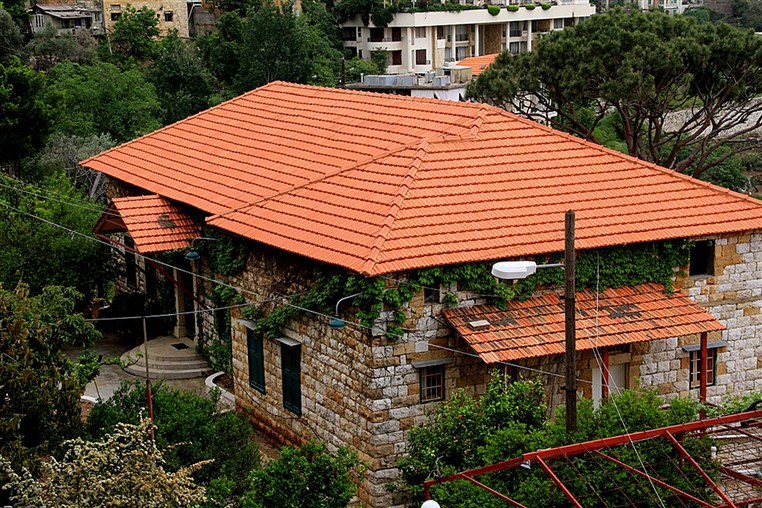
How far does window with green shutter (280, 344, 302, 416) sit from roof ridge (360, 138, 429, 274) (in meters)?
3.21

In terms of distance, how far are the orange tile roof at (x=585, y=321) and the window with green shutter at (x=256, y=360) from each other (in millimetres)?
4979

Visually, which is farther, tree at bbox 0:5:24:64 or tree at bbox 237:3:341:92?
tree at bbox 0:5:24:64

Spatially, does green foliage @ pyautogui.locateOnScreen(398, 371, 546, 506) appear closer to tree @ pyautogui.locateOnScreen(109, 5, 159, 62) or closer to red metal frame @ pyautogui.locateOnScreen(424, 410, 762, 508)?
red metal frame @ pyautogui.locateOnScreen(424, 410, 762, 508)

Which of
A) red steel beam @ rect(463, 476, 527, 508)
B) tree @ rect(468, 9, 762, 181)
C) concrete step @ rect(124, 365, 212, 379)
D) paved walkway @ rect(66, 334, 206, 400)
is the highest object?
tree @ rect(468, 9, 762, 181)

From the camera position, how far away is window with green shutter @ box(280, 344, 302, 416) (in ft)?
71.4

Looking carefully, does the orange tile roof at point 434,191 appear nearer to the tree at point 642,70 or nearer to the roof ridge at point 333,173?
the roof ridge at point 333,173

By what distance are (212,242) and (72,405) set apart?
696 cm

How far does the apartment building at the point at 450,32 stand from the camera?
90688mm

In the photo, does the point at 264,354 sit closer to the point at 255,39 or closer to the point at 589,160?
the point at 589,160

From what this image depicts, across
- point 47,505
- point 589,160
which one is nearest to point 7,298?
point 47,505

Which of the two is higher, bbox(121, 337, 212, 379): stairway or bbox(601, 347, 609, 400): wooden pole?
bbox(601, 347, 609, 400): wooden pole

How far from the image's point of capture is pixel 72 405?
1877 cm

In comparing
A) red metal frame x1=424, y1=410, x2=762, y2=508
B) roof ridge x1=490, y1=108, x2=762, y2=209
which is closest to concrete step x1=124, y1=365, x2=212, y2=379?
roof ridge x1=490, y1=108, x2=762, y2=209

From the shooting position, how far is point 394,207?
Result: 20.6 metres
